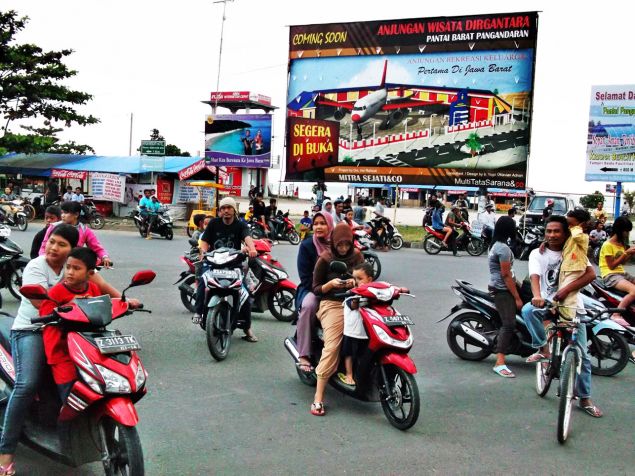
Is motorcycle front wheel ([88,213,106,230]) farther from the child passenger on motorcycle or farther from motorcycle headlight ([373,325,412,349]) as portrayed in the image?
the child passenger on motorcycle

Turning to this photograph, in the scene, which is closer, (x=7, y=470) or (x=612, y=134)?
(x=7, y=470)

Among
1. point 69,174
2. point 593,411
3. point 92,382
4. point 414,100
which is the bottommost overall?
point 593,411

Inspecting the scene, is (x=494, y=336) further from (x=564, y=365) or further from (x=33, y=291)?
(x=33, y=291)

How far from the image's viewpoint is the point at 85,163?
3372 cm

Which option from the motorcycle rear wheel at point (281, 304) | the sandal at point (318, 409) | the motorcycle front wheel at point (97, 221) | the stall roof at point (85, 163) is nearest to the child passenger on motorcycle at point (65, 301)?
the sandal at point (318, 409)

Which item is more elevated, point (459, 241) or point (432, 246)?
point (459, 241)

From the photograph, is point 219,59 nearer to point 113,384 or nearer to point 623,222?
point 623,222

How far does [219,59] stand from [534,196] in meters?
14.5

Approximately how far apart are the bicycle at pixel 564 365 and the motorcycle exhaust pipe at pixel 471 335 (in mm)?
979

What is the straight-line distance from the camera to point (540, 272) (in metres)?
5.73

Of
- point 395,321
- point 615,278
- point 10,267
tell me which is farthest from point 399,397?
point 10,267

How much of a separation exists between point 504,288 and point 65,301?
4.23m

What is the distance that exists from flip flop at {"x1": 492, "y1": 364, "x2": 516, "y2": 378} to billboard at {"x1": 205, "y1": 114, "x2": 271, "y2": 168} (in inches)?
1065

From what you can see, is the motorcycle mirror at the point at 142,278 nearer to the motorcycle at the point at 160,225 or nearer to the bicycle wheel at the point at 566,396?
the bicycle wheel at the point at 566,396
